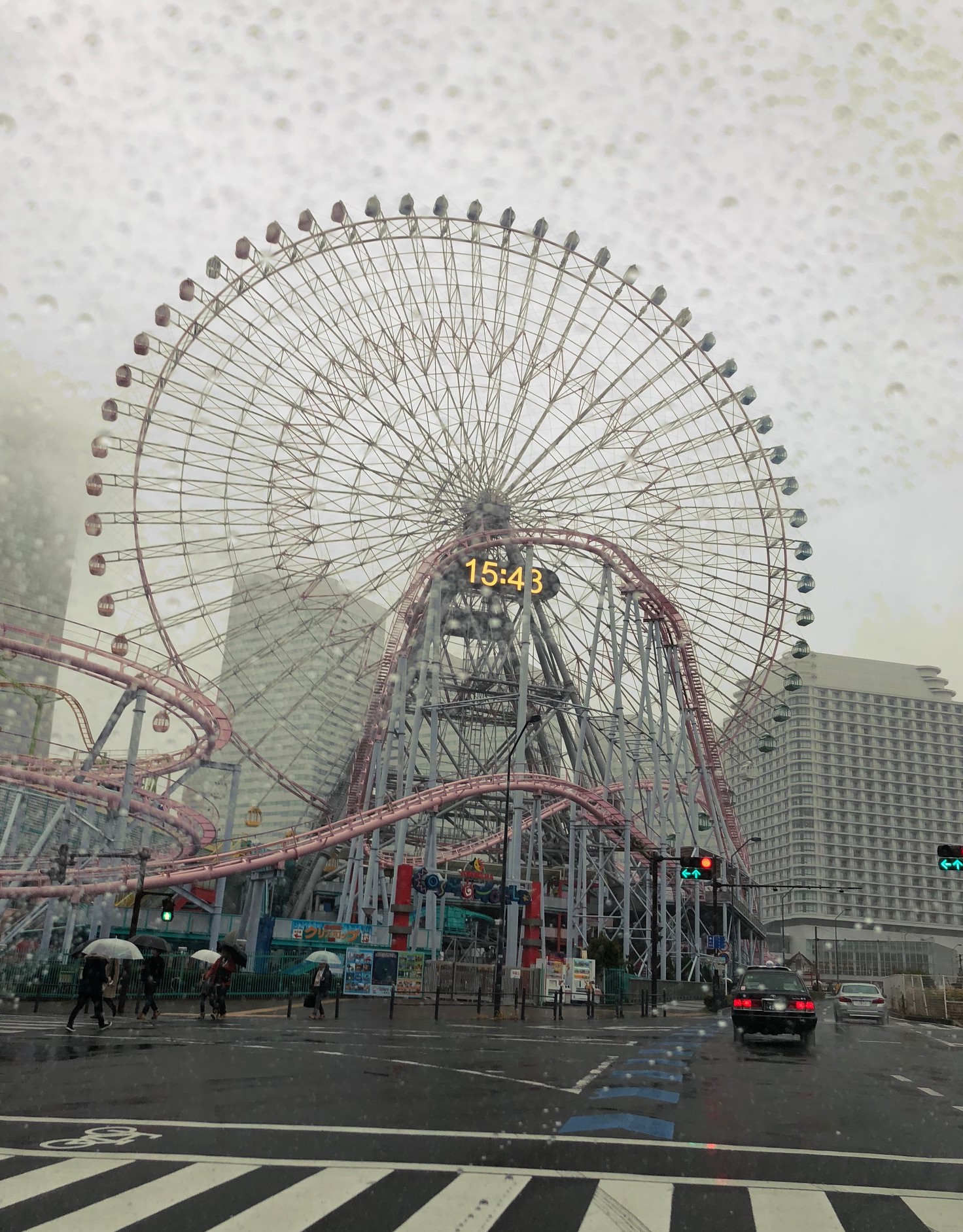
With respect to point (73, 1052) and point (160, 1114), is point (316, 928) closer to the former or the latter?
point (73, 1052)

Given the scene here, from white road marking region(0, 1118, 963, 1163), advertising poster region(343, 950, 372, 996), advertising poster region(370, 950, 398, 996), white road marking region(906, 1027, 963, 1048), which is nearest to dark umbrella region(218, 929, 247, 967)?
advertising poster region(343, 950, 372, 996)

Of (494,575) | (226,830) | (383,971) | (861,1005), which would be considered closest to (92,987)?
(383,971)

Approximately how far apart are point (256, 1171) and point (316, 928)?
3713 cm

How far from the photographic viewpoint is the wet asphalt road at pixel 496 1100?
802cm

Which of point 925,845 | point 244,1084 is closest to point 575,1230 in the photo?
point 244,1084

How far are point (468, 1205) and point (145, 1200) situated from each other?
1903 millimetres

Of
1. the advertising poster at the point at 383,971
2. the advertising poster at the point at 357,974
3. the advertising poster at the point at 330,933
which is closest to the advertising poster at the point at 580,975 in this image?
the advertising poster at the point at 383,971

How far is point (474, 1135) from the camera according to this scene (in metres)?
8.75

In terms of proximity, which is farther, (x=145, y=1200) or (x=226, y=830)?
(x=226, y=830)

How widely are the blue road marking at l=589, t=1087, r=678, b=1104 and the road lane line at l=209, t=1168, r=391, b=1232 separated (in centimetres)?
541

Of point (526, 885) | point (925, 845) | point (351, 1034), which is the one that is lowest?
point (351, 1034)

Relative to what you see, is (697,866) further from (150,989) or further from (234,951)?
(150,989)

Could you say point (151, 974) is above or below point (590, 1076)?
above

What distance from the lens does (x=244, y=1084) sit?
11.7m
